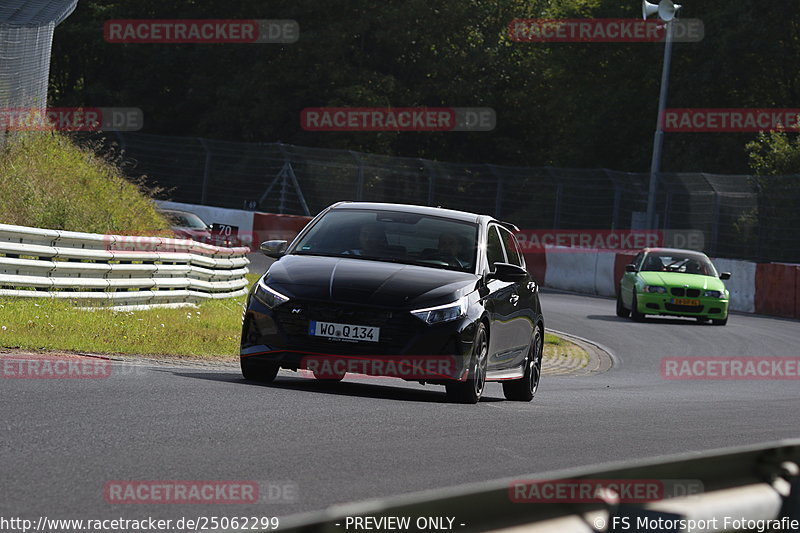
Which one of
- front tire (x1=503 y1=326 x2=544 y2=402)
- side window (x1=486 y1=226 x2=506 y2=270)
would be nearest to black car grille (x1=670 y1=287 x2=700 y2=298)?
front tire (x1=503 y1=326 x2=544 y2=402)

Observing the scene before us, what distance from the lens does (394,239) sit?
11.5 m

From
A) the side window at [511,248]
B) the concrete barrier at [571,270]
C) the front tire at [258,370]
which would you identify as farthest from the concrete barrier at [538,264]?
the front tire at [258,370]

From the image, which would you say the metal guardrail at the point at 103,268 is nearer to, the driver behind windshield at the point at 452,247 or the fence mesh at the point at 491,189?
the driver behind windshield at the point at 452,247

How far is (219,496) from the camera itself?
6047mm

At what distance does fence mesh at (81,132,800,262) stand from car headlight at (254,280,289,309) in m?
25.2

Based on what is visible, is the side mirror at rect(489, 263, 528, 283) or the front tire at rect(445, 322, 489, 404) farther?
the side mirror at rect(489, 263, 528, 283)

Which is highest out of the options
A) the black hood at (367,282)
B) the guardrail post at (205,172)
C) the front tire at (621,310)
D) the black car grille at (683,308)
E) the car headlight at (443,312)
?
the guardrail post at (205,172)

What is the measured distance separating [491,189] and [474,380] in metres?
30.0

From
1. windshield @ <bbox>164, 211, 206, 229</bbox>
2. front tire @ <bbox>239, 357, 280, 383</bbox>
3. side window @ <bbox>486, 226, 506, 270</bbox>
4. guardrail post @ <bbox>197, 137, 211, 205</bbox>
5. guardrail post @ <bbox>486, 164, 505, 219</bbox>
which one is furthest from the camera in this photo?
guardrail post @ <bbox>197, 137, 211, 205</bbox>

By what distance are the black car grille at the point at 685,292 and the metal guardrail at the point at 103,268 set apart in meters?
9.98

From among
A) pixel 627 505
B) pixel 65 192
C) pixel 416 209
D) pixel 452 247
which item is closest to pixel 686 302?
pixel 65 192

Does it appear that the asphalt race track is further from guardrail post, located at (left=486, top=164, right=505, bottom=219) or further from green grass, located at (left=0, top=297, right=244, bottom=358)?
guardrail post, located at (left=486, top=164, right=505, bottom=219)

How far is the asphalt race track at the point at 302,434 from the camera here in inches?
250

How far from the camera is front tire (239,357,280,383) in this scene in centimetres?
1091
